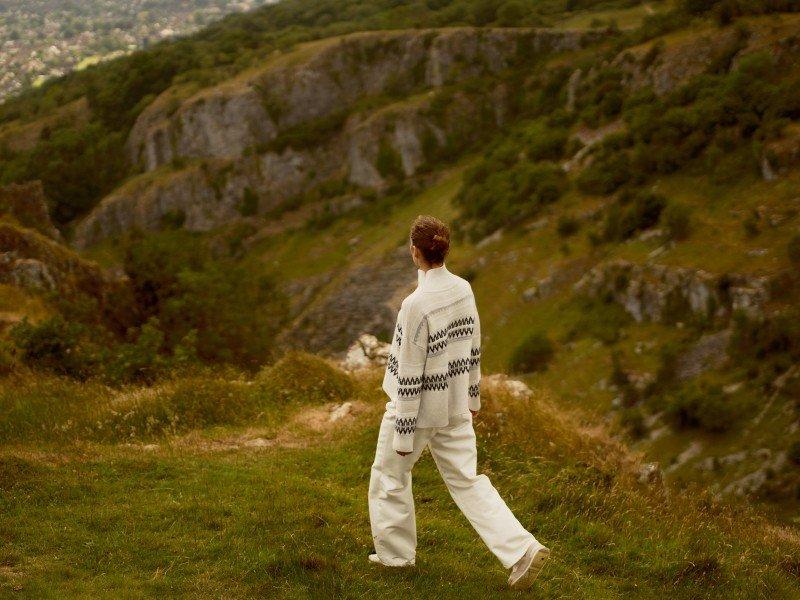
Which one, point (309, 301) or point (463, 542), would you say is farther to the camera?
point (309, 301)

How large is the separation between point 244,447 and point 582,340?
150 feet

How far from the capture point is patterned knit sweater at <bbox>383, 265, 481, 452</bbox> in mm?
6652

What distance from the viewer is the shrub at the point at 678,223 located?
53.4 meters

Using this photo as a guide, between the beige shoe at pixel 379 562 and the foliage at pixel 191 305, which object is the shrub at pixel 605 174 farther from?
the beige shoe at pixel 379 562

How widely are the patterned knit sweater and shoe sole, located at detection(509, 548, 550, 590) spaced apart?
134cm

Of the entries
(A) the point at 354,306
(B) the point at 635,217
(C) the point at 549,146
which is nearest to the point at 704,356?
(B) the point at 635,217

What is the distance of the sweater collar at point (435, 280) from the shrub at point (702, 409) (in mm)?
37499

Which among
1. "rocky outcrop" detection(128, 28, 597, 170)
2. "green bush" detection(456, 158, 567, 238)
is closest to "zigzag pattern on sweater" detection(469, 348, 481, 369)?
"green bush" detection(456, 158, 567, 238)

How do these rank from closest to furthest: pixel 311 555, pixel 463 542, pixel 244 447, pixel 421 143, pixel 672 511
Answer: pixel 311 555 → pixel 463 542 → pixel 672 511 → pixel 244 447 → pixel 421 143

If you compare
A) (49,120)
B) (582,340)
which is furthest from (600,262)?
(49,120)

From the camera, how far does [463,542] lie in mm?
8312

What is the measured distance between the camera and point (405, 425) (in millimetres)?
6652

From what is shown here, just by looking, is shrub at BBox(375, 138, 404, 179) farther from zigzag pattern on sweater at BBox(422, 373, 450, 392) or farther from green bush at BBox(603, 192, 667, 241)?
zigzag pattern on sweater at BBox(422, 373, 450, 392)

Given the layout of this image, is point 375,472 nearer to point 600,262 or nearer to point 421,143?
point 600,262
